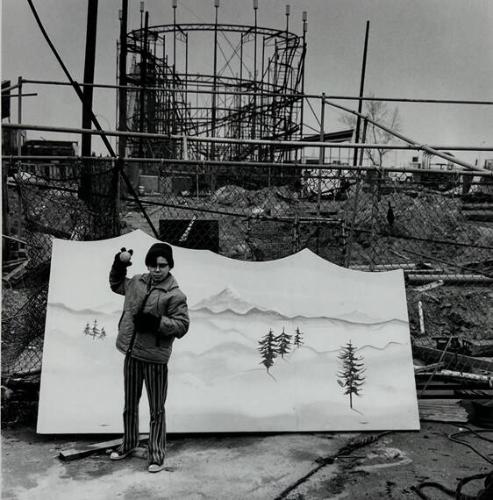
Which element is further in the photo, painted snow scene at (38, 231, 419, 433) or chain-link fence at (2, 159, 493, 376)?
chain-link fence at (2, 159, 493, 376)

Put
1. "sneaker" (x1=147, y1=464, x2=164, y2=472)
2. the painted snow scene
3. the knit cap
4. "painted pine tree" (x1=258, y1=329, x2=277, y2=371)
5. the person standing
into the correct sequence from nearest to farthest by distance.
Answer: "sneaker" (x1=147, y1=464, x2=164, y2=472), the person standing, the knit cap, the painted snow scene, "painted pine tree" (x1=258, y1=329, x2=277, y2=371)

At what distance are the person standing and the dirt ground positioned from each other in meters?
0.19

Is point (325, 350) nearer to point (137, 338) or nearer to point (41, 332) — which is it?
point (137, 338)

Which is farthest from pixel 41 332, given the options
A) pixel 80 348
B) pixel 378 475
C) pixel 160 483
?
pixel 378 475

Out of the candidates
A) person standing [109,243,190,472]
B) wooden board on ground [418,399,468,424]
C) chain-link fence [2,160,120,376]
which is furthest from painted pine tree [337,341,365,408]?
chain-link fence [2,160,120,376]

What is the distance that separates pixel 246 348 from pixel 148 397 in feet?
3.36

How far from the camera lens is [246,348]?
225 inches

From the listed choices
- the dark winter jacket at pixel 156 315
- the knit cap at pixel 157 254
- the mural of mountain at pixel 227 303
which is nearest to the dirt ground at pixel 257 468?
the dark winter jacket at pixel 156 315

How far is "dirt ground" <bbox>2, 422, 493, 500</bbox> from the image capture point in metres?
4.51

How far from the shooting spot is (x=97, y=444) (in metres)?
5.17

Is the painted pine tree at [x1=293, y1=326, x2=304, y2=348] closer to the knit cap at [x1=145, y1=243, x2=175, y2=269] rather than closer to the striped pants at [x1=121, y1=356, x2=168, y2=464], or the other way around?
the striped pants at [x1=121, y1=356, x2=168, y2=464]

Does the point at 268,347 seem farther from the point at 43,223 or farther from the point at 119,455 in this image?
the point at 43,223

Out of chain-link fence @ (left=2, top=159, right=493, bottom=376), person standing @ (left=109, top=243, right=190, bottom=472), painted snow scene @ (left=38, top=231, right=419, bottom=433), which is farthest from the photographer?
chain-link fence @ (left=2, top=159, right=493, bottom=376)

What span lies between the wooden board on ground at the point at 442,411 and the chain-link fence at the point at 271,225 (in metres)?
1.07
